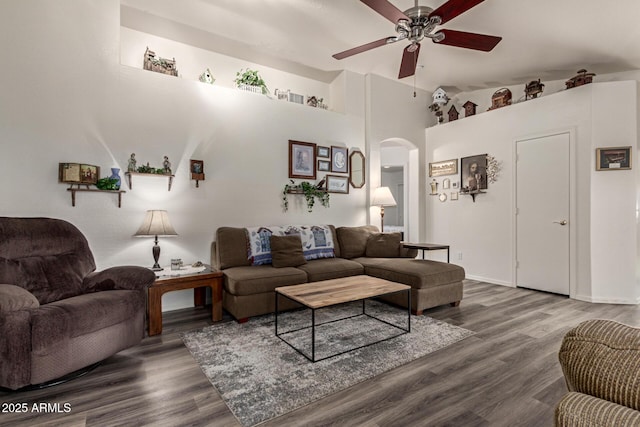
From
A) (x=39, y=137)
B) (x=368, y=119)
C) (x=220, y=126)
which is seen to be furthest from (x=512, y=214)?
(x=39, y=137)

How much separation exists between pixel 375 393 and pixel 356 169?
3710mm

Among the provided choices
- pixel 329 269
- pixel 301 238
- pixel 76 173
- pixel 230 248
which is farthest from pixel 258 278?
pixel 76 173

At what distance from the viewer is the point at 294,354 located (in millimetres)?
2453

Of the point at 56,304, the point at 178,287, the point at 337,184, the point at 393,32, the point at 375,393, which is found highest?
the point at 393,32

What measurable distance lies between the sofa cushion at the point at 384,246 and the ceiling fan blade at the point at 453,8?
266 cm

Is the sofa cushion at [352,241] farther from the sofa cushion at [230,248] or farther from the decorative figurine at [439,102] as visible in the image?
the decorative figurine at [439,102]

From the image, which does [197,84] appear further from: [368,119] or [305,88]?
[368,119]

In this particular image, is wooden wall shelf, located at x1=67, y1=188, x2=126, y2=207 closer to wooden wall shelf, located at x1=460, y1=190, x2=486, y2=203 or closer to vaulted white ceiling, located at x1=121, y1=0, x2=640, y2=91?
vaulted white ceiling, located at x1=121, y1=0, x2=640, y2=91

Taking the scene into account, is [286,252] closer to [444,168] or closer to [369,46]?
[369,46]

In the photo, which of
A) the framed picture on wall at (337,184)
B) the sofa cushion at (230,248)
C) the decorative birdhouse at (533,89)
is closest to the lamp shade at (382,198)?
the framed picture on wall at (337,184)

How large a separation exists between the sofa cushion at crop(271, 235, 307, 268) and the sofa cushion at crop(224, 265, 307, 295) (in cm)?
11

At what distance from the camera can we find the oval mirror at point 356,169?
16.8ft

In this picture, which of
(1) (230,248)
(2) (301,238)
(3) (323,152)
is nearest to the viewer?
(1) (230,248)

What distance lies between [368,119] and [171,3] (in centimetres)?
311
